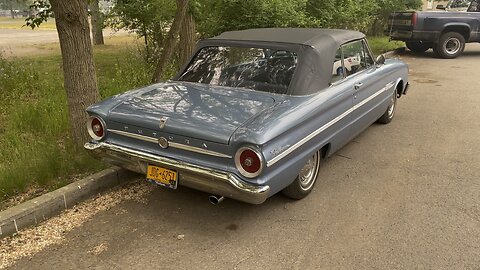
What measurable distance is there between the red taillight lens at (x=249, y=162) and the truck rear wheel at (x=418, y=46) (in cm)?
1198

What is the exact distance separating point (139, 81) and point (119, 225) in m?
3.81

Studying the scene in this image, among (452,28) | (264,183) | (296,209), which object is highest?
(452,28)

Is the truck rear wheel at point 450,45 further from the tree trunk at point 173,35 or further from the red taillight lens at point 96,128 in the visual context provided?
the red taillight lens at point 96,128

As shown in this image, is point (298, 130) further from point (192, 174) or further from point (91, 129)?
point (91, 129)

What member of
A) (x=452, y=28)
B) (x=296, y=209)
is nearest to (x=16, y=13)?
(x=452, y=28)

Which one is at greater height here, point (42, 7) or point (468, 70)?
point (42, 7)

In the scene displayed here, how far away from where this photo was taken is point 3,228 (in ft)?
10.1

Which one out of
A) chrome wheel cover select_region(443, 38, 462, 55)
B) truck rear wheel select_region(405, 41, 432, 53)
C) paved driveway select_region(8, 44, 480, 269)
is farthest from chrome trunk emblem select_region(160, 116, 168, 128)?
truck rear wheel select_region(405, 41, 432, 53)

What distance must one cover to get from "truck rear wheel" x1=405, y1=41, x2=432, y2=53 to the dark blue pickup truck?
1.50 ft

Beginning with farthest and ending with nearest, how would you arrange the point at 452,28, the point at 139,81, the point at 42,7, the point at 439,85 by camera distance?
the point at 452,28 → the point at 439,85 → the point at 139,81 → the point at 42,7

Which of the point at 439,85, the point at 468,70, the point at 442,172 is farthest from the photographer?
the point at 468,70

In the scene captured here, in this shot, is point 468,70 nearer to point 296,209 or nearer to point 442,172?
point 442,172

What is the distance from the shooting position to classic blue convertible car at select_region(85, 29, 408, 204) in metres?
2.98

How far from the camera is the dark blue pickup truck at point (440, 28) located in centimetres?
1174
